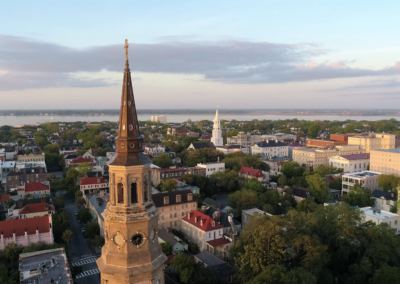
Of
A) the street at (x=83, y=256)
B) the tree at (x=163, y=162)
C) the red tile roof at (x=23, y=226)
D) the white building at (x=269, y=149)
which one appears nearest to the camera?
the street at (x=83, y=256)

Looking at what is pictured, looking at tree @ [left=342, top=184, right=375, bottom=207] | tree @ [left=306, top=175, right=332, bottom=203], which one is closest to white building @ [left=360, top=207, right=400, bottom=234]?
tree @ [left=342, top=184, right=375, bottom=207]

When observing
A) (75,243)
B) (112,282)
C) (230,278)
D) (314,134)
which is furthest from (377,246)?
(314,134)

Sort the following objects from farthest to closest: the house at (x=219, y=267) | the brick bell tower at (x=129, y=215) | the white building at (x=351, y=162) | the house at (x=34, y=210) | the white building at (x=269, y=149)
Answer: the white building at (x=269, y=149) < the white building at (x=351, y=162) < the house at (x=34, y=210) < the house at (x=219, y=267) < the brick bell tower at (x=129, y=215)

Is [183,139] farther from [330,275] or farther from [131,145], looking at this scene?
[131,145]

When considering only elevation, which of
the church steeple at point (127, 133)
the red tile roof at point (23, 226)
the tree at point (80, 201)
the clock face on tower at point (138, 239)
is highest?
the church steeple at point (127, 133)

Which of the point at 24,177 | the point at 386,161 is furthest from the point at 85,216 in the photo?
the point at 386,161

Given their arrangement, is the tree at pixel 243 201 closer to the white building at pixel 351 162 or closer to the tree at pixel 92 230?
the tree at pixel 92 230

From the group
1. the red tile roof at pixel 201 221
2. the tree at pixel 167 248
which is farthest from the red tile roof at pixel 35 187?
the tree at pixel 167 248
